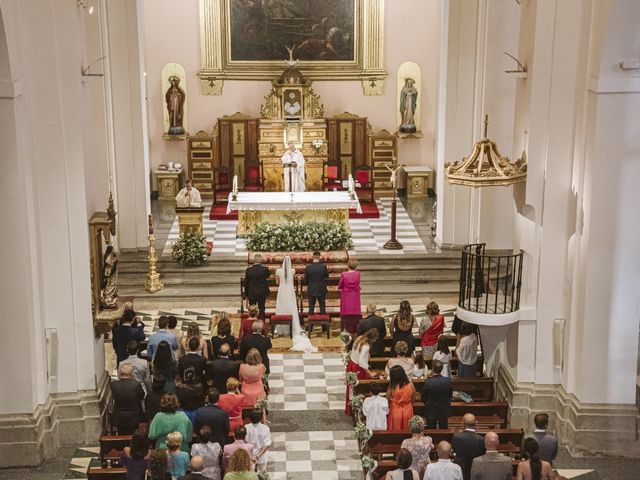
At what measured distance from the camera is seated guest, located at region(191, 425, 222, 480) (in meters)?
10.3

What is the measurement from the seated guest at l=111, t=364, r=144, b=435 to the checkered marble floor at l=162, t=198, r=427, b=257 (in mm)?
8431

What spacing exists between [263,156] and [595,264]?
1391 centimetres

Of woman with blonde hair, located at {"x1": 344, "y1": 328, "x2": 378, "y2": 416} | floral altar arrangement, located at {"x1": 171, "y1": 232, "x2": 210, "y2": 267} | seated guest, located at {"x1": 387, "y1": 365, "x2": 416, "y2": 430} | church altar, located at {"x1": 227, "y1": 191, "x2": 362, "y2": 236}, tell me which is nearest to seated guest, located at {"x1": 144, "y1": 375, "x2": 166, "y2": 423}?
seated guest, located at {"x1": 387, "y1": 365, "x2": 416, "y2": 430}

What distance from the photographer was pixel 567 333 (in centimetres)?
1293

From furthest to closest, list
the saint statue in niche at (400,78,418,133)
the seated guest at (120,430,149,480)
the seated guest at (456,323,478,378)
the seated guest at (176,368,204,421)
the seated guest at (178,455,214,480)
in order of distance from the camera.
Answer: the saint statue in niche at (400,78,418,133) < the seated guest at (456,323,478,378) < the seated guest at (176,368,204,421) < the seated guest at (120,430,149,480) < the seated guest at (178,455,214,480)

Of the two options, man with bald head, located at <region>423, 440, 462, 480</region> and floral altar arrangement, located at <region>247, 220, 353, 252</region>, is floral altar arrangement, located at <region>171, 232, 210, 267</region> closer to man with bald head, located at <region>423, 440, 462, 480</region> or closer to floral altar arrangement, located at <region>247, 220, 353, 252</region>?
floral altar arrangement, located at <region>247, 220, 353, 252</region>

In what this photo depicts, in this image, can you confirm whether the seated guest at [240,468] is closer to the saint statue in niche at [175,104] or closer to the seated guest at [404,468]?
the seated guest at [404,468]

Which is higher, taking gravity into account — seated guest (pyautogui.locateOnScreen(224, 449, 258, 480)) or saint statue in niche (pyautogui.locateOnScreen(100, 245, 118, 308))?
saint statue in niche (pyautogui.locateOnScreen(100, 245, 118, 308))

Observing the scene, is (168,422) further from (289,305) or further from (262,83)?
(262,83)

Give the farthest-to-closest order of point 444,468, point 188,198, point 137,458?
1. point 188,198
2. point 137,458
3. point 444,468

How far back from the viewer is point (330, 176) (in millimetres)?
25500

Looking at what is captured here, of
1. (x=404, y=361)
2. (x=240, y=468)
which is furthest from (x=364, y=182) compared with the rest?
(x=240, y=468)

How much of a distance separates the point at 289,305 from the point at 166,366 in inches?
174

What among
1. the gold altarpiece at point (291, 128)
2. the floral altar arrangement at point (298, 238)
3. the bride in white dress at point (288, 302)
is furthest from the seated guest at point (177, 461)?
the gold altarpiece at point (291, 128)
